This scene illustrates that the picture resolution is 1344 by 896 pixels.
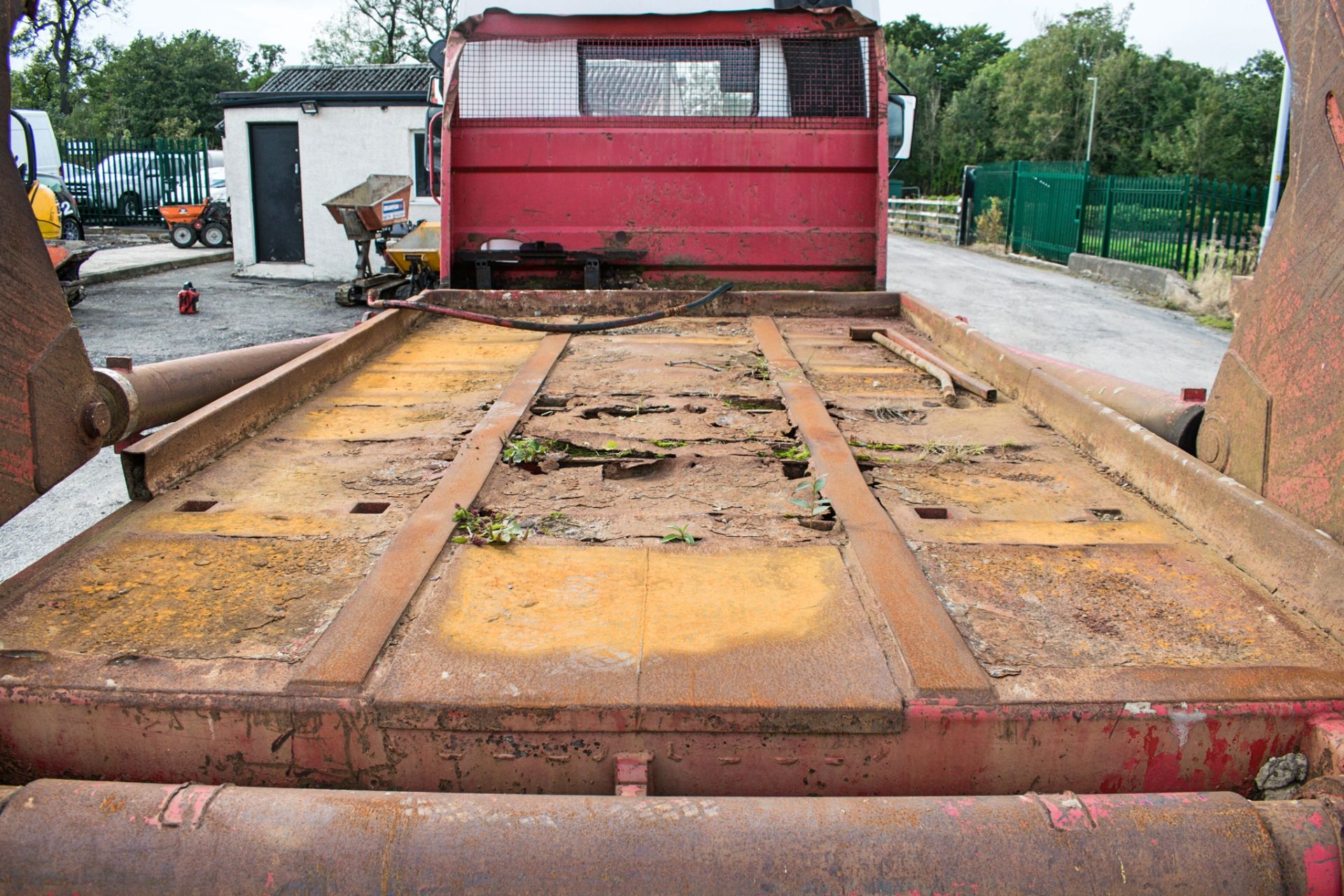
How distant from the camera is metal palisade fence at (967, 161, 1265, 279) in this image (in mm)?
14484

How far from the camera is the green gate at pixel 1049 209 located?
18.9 metres

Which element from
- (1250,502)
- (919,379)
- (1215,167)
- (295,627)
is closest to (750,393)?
(919,379)

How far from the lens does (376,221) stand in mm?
12602

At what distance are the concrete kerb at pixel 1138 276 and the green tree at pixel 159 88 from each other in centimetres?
3580

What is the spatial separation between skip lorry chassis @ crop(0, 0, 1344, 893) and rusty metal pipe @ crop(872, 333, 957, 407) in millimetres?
254

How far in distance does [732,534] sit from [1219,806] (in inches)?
43.7

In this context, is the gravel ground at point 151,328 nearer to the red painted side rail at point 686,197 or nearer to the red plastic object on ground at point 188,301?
the red plastic object on ground at point 188,301

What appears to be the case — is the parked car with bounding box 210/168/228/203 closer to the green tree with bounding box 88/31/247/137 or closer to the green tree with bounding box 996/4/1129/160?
the green tree with bounding box 88/31/247/137

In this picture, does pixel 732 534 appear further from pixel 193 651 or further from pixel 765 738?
pixel 193 651

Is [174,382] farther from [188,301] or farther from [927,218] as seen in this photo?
[927,218]

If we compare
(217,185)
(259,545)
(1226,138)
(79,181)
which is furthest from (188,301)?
(1226,138)

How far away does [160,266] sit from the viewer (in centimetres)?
1820

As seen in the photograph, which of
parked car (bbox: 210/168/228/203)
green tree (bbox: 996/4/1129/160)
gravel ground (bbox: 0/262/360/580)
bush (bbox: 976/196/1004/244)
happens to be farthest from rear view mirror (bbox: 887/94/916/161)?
green tree (bbox: 996/4/1129/160)

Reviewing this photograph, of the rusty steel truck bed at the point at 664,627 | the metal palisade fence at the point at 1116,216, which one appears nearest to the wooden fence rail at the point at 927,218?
the metal palisade fence at the point at 1116,216
